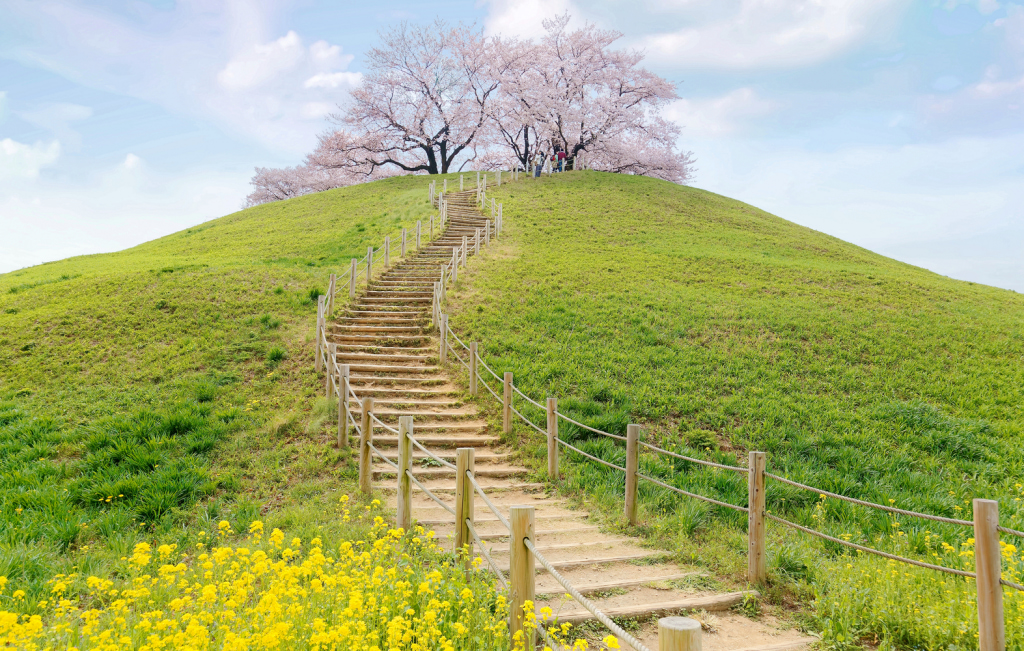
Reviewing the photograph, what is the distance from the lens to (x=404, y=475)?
6.08 meters

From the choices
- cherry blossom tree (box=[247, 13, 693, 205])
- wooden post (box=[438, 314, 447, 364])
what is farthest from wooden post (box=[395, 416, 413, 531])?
cherry blossom tree (box=[247, 13, 693, 205])

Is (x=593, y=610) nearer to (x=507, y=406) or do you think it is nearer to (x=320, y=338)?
(x=507, y=406)

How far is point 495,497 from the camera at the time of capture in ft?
24.8

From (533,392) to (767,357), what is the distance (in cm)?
561

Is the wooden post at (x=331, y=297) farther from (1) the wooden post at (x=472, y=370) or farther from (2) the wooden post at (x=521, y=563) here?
(2) the wooden post at (x=521, y=563)

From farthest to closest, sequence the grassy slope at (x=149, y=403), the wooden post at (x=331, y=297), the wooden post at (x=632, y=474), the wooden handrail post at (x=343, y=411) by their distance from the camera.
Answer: the wooden post at (x=331, y=297) → the wooden handrail post at (x=343, y=411) → the grassy slope at (x=149, y=403) → the wooden post at (x=632, y=474)

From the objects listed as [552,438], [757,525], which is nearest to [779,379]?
[552,438]

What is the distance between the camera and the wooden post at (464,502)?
4.67 meters

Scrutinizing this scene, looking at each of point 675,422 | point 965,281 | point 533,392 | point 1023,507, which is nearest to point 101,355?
point 533,392

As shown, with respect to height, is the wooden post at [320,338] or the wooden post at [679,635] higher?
the wooden post at [320,338]

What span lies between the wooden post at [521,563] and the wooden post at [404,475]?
8.83ft

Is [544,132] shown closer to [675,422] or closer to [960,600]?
[675,422]

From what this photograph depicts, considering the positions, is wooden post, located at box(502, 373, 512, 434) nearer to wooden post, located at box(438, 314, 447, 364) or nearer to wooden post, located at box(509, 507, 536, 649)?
wooden post, located at box(438, 314, 447, 364)

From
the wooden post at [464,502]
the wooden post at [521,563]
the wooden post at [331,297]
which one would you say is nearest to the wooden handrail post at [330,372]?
the wooden post at [331,297]
